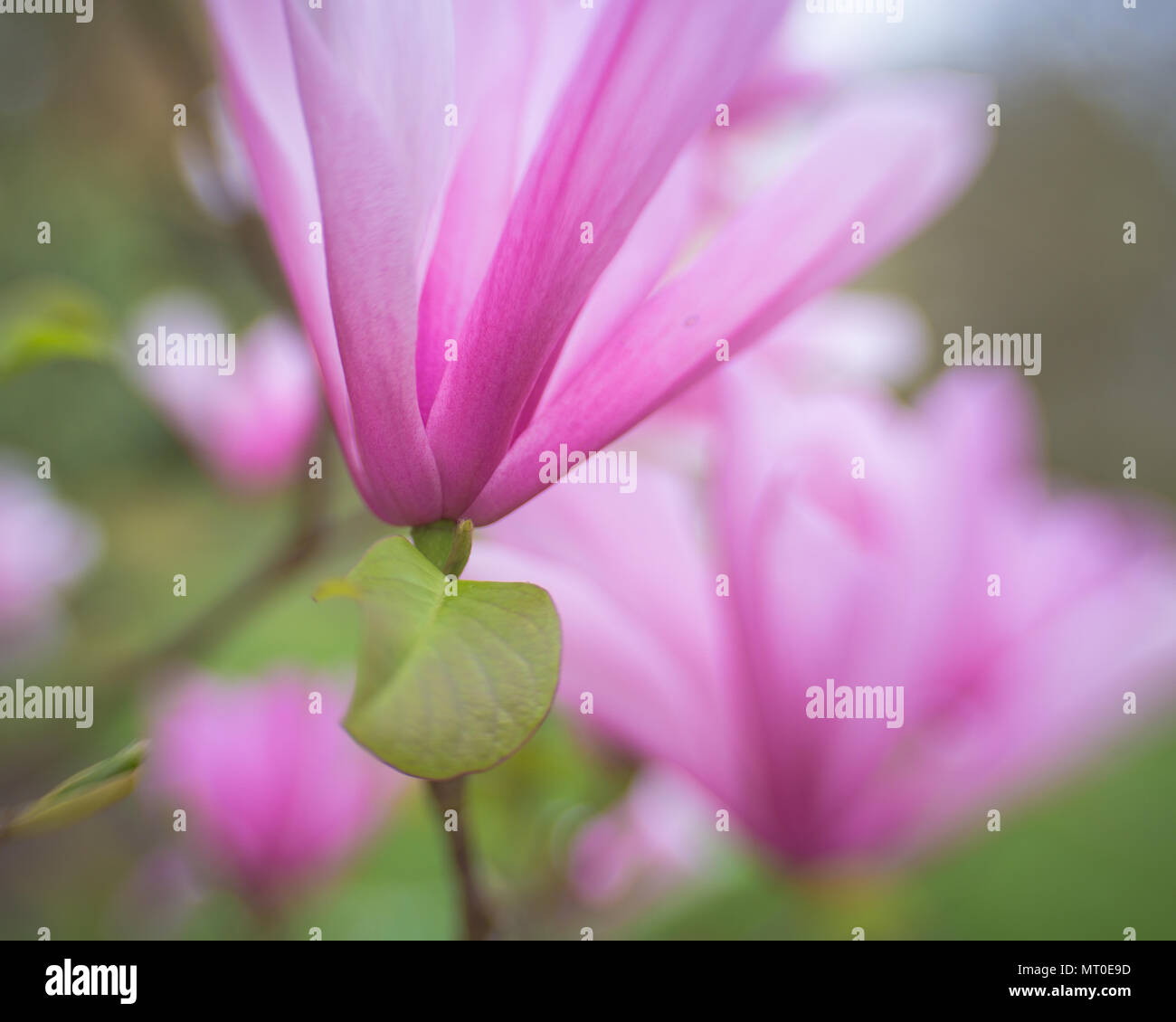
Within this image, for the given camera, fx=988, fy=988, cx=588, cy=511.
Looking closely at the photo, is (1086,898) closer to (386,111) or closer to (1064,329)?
(386,111)

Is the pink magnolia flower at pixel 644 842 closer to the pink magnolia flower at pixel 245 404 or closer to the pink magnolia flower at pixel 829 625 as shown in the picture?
the pink magnolia flower at pixel 829 625

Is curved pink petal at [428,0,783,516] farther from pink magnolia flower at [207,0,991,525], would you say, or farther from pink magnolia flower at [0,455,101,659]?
pink magnolia flower at [0,455,101,659]

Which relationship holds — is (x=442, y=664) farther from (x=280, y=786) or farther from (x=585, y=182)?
(x=280, y=786)

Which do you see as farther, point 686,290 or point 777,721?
point 777,721

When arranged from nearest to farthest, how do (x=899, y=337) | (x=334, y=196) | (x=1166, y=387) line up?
(x=334, y=196) < (x=899, y=337) < (x=1166, y=387)
